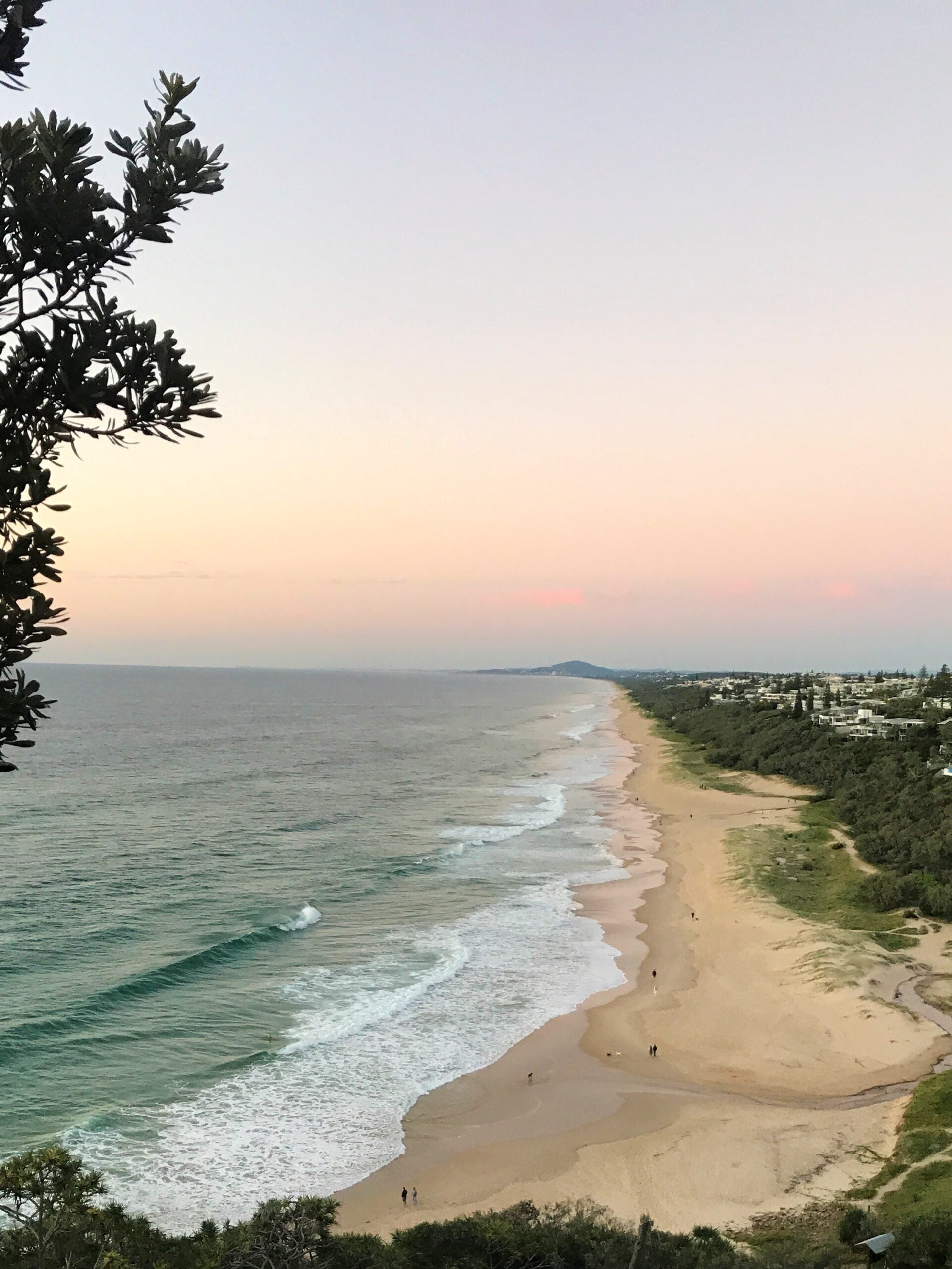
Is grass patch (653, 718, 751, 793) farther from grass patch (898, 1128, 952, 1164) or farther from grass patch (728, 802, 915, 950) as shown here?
grass patch (898, 1128, 952, 1164)

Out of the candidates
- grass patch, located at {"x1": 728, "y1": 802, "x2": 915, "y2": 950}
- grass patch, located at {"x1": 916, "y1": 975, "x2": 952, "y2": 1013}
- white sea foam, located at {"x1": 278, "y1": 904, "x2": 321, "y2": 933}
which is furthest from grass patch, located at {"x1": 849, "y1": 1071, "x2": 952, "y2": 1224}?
white sea foam, located at {"x1": 278, "y1": 904, "x2": 321, "y2": 933}

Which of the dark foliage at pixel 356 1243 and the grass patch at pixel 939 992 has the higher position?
the dark foliage at pixel 356 1243

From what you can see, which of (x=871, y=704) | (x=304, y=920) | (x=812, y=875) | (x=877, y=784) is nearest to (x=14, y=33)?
(x=304, y=920)

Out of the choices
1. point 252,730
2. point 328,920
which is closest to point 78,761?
point 252,730

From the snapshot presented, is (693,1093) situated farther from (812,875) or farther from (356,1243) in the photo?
(812,875)

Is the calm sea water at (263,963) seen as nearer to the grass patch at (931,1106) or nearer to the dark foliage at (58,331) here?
the grass patch at (931,1106)

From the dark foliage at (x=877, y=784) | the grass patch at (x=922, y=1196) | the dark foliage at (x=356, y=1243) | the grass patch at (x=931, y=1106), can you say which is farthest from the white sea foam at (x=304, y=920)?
the grass patch at (x=922, y=1196)
